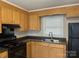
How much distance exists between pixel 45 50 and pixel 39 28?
3.36 ft

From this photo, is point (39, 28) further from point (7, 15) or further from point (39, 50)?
point (7, 15)

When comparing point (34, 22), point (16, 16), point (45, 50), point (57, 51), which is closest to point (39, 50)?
point (45, 50)

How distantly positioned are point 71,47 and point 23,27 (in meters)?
1.96

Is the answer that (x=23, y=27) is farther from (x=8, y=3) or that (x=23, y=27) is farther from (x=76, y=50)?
(x=76, y=50)

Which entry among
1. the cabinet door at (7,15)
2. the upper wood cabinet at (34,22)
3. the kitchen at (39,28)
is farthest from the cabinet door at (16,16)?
the upper wood cabinet at (34,22)

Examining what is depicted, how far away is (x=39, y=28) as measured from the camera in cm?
455

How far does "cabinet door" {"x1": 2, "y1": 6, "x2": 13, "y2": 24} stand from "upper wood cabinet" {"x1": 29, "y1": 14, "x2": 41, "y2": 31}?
49.8 inches

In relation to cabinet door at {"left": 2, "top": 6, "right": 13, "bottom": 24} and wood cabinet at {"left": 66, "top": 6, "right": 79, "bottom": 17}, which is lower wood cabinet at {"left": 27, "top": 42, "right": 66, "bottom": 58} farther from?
cabinet door at {"left": 2, "top": 6, "right": 13, "bottom": 24}

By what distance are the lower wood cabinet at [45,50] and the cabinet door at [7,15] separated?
1.27 meters

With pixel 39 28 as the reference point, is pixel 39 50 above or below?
below

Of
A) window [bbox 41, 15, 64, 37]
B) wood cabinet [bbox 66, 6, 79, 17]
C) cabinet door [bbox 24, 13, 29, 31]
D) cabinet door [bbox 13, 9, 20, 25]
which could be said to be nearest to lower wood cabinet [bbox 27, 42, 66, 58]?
cabinet door [bbox 24, 13, 29, 31]

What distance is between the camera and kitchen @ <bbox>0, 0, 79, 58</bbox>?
3.35 m

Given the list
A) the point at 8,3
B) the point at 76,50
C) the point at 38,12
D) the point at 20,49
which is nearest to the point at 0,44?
the point at 20,49

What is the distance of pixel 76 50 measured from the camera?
343 cm
